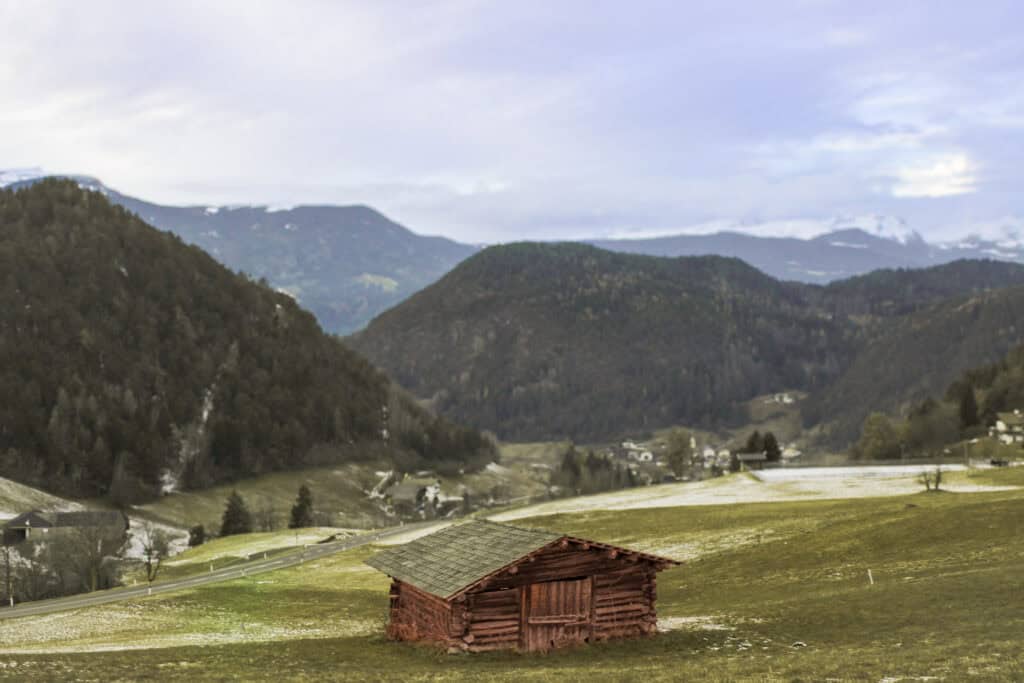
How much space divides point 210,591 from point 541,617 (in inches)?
1557

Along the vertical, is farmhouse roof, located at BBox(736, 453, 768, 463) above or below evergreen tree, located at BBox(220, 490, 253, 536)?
above

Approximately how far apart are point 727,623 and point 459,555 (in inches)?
488

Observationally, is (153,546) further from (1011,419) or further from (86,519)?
(1011,419)

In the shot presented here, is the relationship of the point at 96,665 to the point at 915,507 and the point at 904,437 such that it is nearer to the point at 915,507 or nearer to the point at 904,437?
the point at 915,507

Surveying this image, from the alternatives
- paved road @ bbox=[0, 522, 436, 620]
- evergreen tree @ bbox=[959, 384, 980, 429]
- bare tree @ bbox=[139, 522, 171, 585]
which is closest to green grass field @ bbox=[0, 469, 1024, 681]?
paved road @ bbox=[0, 522, 436, 620]

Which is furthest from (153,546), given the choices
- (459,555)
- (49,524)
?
(459,555)

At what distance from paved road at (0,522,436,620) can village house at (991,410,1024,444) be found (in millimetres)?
118702

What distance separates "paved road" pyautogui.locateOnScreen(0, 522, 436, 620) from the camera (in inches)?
2781

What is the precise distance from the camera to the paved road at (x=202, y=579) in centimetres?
7062

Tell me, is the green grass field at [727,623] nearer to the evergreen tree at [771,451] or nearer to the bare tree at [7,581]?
the bare tree at [7,581]

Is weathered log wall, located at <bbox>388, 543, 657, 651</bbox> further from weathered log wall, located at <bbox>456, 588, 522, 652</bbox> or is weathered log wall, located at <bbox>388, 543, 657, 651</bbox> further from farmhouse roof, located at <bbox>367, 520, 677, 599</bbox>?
farmhouse roof, located at <bbox>367, 520, 677, 599</bbox>

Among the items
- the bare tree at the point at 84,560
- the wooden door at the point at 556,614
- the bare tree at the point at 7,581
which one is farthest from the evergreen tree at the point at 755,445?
the wooden door at the point at 556,614

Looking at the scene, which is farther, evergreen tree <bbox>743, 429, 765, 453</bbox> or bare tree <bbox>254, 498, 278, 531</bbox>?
evergreen tree <bbox>743, 429, 765, 453</bbox>

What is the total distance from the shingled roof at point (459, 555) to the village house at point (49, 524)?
280ft
